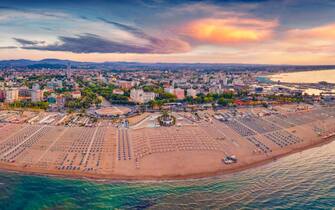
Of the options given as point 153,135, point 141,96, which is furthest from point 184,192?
point 141,96

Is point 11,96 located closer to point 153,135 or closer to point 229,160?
point 153,135

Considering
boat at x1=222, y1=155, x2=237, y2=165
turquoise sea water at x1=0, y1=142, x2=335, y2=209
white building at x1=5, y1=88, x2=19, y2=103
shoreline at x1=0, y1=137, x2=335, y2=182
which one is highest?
white building at x1=5, y1=88, x2=19, y2=103

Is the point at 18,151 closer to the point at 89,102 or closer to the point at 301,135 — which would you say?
the point at 89,102

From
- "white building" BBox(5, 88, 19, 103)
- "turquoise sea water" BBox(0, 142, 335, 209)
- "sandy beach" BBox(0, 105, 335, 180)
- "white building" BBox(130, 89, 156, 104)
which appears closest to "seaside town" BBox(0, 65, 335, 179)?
"sandy beach" BBox(0, 105, 335, 180)

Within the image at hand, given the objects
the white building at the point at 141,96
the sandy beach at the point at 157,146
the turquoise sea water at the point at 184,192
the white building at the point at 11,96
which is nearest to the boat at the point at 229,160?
the sandy beach at the point at 157,146

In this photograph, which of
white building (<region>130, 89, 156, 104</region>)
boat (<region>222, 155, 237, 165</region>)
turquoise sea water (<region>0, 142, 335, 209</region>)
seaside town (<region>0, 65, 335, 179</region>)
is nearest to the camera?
turquoise sea water (<region>0, 142, 335, 209</region>)

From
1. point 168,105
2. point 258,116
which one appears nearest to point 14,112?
point 168,105

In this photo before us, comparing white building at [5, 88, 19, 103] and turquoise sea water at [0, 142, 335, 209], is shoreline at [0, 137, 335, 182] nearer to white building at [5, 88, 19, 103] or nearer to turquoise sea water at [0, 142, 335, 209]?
turquoise sea water at [0, 142, 335, 209]

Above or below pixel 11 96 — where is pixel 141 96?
above
